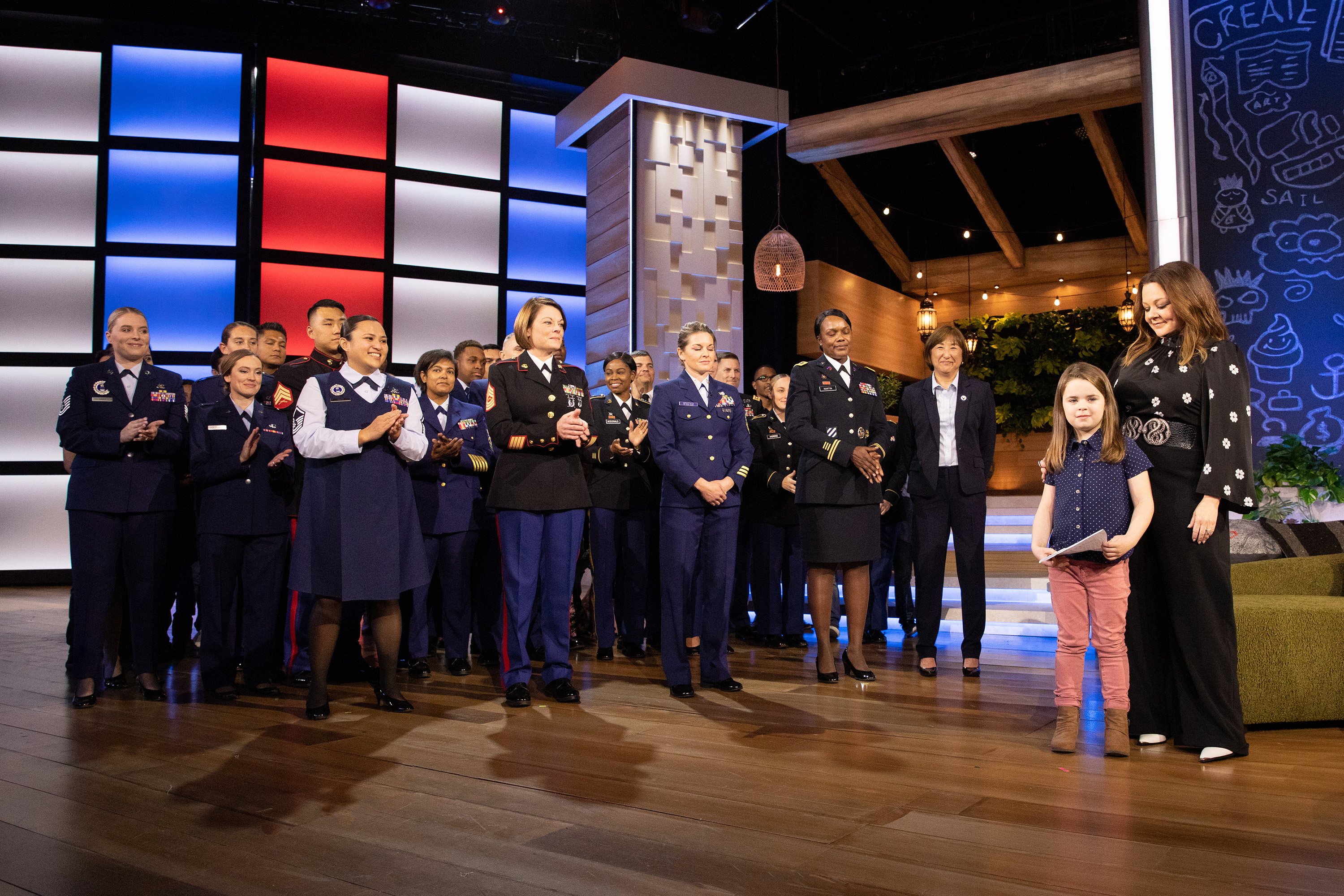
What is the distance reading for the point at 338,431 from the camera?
3357 millimetres

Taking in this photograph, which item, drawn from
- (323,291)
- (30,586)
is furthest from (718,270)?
(30,586)

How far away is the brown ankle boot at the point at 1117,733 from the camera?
2.82 meters

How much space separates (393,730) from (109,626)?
70.2 inches

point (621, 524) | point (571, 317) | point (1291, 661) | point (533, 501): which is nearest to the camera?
point (1291, 661)

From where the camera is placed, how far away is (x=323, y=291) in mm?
8750

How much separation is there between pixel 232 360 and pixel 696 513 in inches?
84.3

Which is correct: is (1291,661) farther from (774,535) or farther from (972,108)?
(972,108)

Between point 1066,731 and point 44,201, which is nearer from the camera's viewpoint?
point 1066,731

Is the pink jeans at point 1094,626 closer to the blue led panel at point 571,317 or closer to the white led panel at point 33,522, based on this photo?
the blue led panel at point 571,317

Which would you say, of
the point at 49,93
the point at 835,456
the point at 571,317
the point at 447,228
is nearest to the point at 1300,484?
the point at 835,456

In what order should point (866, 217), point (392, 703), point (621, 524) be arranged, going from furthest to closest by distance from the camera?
point (866, 217) < point (621, 524) < point (392, 703)

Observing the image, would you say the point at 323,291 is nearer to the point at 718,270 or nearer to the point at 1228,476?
the point at 718,270

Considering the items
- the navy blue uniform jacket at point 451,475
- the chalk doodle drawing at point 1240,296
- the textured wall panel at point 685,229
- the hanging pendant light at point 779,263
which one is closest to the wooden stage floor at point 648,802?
the navy blue uniform jacket at point 451,475

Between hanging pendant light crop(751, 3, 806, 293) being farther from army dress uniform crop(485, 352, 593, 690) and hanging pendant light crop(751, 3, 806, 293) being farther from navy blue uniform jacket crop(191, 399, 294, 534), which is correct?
navy blue uniform jacket crop(191, 399, 294, 534)
